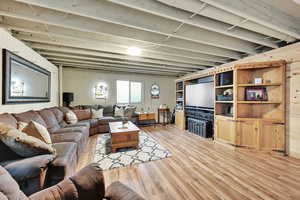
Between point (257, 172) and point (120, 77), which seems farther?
point (120, 77)

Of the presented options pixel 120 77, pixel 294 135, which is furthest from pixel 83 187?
pixel 120 77

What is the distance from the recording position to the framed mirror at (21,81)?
2.20 meters

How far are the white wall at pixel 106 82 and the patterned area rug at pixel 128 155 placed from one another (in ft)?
9.13

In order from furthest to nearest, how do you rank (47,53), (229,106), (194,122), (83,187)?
1. (194,122)
2. (229,106)
3. (47,53)
4. (83,187)

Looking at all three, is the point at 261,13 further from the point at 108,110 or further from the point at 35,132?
the point at 108,110

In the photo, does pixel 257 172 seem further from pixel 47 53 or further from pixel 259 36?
pixel 47 53

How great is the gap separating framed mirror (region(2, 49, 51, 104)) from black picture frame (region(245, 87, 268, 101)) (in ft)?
16.1

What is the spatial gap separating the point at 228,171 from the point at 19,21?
4.29 meters

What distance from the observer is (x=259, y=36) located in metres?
2.70

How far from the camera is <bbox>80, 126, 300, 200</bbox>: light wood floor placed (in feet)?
5.59

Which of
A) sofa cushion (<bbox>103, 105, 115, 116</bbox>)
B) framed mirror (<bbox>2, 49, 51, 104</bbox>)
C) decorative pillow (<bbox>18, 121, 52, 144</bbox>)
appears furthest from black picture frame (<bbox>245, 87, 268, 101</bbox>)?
framed mirror (<bbox>2, 49, 51, 104</bbox>)

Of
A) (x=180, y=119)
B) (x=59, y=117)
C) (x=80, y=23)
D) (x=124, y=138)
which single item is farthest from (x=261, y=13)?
(x=59, y=117)

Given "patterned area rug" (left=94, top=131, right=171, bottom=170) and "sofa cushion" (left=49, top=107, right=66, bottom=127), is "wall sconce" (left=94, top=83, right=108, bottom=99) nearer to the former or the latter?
"sofa cushion" (left=49, top=107, right=66, bottom=127)

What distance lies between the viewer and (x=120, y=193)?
3.16 feet
